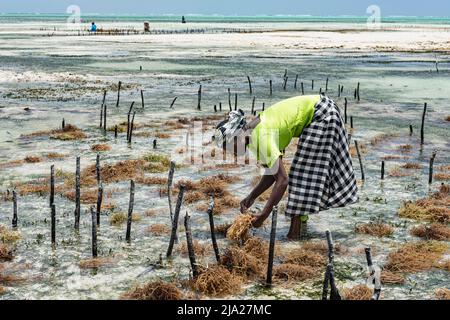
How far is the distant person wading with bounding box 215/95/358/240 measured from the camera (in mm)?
6633

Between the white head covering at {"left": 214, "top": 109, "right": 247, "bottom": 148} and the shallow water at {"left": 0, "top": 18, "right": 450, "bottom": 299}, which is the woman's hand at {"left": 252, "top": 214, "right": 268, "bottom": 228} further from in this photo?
the white head covering at {"left": 214, "top": 109, "right": 247, "bottom": 148}

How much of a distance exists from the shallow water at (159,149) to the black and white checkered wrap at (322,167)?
722 millimetres

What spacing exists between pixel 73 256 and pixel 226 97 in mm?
15903

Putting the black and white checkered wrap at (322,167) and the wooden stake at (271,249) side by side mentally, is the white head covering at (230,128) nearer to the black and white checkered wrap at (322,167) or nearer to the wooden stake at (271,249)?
the black and white checkered wrap at (322,167)

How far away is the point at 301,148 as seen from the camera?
703cm

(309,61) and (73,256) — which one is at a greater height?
(309,61)

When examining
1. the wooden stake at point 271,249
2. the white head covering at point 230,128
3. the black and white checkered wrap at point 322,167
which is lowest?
the wooden stake at point 271,249

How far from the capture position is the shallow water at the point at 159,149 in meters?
6.48

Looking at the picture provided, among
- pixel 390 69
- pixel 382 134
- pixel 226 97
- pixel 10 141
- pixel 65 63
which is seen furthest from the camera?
pixel 65 63

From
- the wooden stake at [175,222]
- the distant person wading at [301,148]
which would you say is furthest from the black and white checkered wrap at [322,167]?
the wooden stake at [175,222]

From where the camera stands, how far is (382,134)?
1524cm

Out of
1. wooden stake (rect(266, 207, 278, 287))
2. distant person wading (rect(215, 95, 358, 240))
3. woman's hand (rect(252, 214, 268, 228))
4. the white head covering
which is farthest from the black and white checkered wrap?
wooden stake (rect(266, 207, 278, 287))
